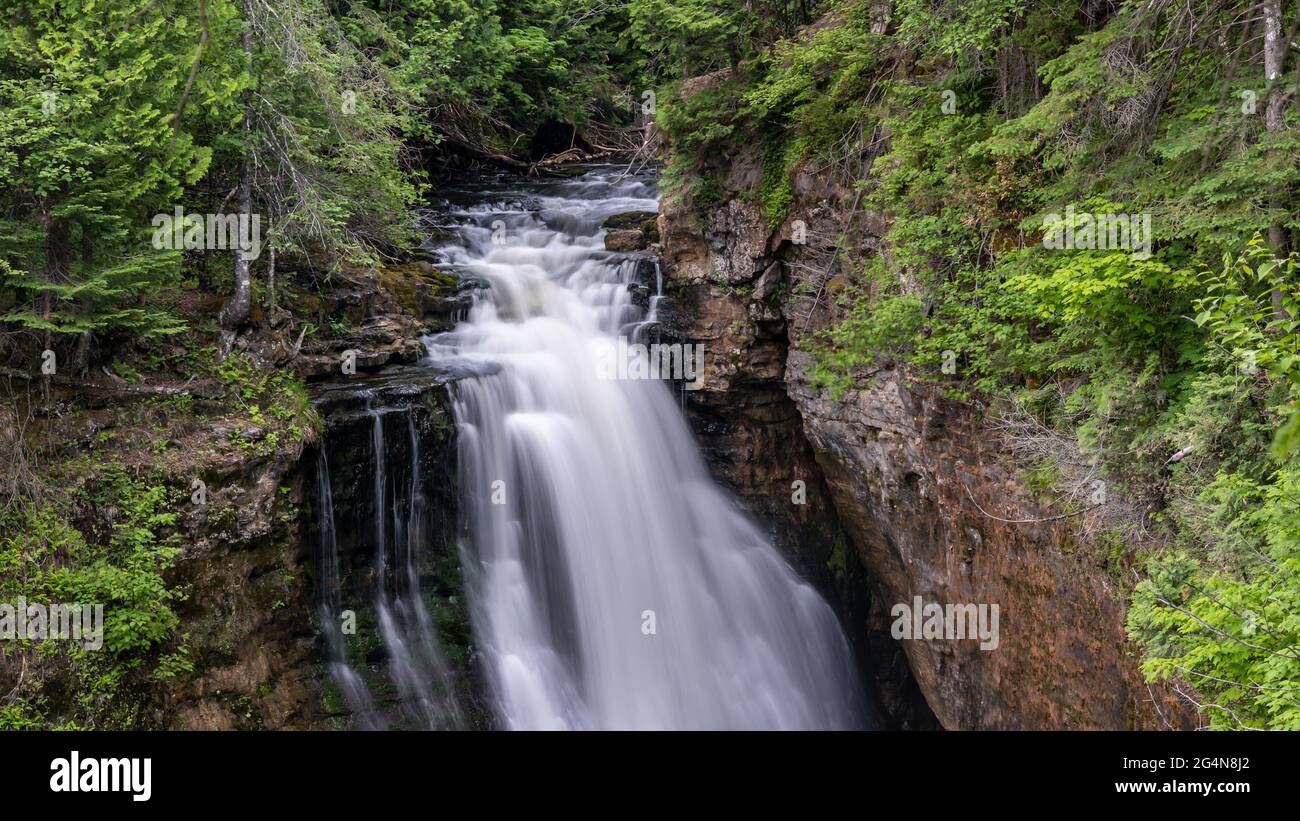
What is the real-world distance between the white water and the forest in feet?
5.78

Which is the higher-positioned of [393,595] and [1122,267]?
[1122,267]

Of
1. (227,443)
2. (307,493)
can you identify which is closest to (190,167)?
(227,443)

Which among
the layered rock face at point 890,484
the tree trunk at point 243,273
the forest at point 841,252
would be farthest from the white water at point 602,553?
the tree trunk at point 243,273

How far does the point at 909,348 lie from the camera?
29.7 feet

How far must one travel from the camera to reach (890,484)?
10.0 metres

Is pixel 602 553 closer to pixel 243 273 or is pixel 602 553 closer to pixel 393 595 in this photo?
pixel 393 595

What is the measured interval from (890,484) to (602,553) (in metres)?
3.59

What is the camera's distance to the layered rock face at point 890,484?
7426 millimetres

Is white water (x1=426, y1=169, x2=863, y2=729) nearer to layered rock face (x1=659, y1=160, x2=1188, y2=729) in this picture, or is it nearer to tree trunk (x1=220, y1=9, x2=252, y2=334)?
layered rock face (x1=659, y1=160, x2=1188, y2=729)

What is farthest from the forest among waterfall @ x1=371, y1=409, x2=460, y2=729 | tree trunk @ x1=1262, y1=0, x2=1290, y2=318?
waterfall @ x1=371, y1=409, x2=460, y2=729

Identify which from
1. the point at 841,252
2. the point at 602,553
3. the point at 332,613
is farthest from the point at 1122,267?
the point at 332,613

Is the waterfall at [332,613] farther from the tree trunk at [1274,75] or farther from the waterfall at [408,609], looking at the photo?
the tree trunk at [1274,75]

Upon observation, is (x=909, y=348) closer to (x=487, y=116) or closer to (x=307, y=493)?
(x=307, y=493)

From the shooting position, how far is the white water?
10023 millimetres
